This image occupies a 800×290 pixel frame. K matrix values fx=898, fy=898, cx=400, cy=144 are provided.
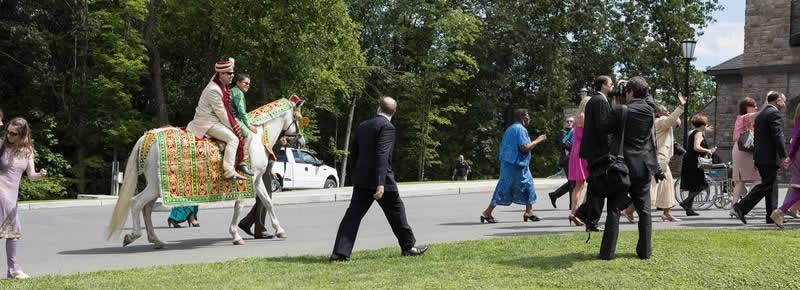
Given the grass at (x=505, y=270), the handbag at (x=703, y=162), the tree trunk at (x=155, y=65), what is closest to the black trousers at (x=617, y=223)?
the grass at (x=505, y=270)

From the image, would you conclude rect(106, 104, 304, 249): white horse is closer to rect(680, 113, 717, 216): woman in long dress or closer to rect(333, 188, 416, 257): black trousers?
rect(333, 188, 416, 257): black trousers

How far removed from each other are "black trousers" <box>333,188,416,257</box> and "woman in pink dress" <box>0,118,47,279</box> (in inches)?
117

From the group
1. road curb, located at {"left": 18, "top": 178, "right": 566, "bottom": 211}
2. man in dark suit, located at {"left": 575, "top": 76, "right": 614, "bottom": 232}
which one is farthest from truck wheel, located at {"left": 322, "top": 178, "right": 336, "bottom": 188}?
man in dark suit, located at {"left": 575, "top": 76, "right": 614, "bottom": 232}

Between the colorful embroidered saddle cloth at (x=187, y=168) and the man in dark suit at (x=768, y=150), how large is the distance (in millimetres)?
7123

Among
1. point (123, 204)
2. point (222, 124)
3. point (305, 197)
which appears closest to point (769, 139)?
point (222, 124)

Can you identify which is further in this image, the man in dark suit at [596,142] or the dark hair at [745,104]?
the dark hair at [745,104]

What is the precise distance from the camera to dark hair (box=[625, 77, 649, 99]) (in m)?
8.52

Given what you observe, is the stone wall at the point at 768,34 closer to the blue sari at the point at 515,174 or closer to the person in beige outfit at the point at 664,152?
the person in beige outfit at the point at 664,152

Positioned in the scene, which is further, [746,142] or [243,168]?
[746,142]

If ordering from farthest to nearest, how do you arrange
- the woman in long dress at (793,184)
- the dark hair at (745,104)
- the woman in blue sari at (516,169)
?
the dark hair at (745,104) < the woman in blue sari at (516,169) < the woman in long dress at (793,184)

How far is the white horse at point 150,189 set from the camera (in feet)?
34.7

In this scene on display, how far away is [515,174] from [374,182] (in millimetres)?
5167

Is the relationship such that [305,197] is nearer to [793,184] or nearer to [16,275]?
[793,184]

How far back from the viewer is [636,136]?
8.45 metres
